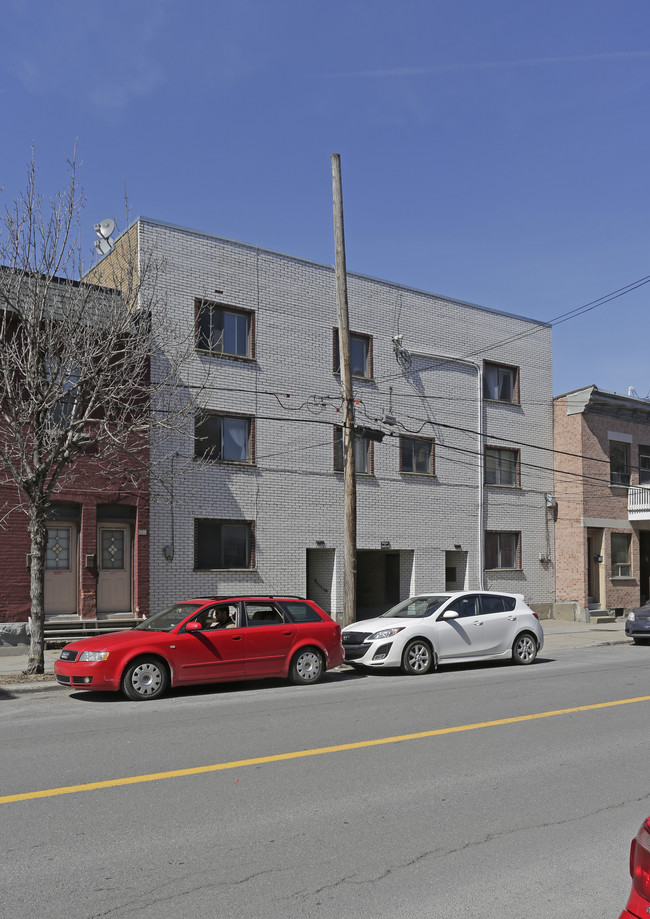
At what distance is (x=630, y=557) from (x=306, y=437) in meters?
13.7

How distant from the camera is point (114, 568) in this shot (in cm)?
1911

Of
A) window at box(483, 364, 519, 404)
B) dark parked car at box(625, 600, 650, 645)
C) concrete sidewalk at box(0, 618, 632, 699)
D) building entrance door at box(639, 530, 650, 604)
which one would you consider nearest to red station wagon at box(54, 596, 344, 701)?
concrete sidewalk at box(0, 618, 632, 699)

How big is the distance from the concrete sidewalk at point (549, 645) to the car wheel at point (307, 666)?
3519 millimetres

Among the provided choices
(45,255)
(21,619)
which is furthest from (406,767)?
(21,619)

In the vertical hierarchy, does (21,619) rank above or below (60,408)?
below

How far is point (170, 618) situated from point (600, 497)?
1960 cm

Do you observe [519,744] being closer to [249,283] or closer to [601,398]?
[249,283]

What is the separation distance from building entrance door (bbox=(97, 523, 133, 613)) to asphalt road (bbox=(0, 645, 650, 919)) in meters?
7.71

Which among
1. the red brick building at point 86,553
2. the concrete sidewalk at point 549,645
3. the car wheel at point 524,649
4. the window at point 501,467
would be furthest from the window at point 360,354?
the car wheel at point 524,649

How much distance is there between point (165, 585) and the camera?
19.7 metres

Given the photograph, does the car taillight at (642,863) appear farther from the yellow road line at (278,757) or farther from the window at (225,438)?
the window at (225,438)

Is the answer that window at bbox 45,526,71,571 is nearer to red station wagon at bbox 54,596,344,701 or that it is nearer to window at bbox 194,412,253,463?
window at bbox 194,412,253,463

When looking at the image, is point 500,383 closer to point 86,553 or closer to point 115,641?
point 86,553

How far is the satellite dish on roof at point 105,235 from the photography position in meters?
22.5
